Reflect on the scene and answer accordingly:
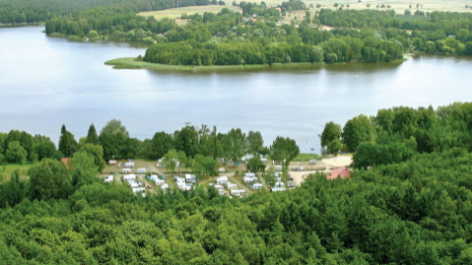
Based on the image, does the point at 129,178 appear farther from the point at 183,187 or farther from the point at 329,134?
the point at 329,134

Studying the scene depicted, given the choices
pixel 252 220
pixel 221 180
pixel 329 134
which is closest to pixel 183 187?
pixel 221 180

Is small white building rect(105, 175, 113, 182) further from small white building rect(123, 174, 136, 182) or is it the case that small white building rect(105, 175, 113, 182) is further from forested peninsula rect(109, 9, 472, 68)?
forested peninsula rect(109, 9, 472, 68)

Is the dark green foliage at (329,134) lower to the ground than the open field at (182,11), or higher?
lower

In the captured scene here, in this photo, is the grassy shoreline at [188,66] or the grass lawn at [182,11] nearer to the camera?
the grassy shoreline at [188,66]

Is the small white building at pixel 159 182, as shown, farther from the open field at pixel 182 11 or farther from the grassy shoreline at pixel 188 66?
the open field at pixel 182 11

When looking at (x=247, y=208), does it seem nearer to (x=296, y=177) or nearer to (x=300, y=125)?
(x=296, y=177)

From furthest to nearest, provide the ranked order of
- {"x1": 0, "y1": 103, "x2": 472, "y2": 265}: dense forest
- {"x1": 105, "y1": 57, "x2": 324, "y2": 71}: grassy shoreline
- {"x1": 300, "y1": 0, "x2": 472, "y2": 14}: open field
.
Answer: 1. {"x1": 300, "y1": 0, "x2": 472, "y2": 14}: open field
2. {"x1": 105, "y1": 57, "x2": 324, "y2": 71}: grassy shoreline
3. {"x1": 0, "y1": 103, "x2": 472, "y2": 265}: dense forest

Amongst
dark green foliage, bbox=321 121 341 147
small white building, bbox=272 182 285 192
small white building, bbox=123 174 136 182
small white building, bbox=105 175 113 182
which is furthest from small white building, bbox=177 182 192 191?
dark green foliage, bbox=321 121 341 147

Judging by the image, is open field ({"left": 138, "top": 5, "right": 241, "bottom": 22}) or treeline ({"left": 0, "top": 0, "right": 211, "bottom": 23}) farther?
open field ({"left": 138, "top": 5, "right": 241, "bottom": 22})

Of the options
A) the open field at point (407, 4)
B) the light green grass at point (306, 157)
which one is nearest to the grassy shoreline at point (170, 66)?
the light green grass at point (306, 157)
